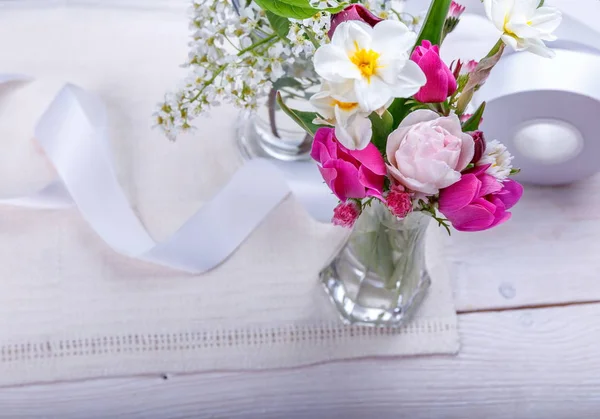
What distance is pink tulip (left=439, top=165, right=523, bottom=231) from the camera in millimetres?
351

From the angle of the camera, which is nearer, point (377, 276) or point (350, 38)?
point (350, 38)

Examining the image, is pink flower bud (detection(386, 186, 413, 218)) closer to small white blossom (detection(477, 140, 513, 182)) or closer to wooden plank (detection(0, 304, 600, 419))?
small white blossom (detection(477, 140, 513, 182))

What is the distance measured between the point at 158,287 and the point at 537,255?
41 cm

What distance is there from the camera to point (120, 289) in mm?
607

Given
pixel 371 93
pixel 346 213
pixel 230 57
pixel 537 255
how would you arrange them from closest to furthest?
pixel 371 93 < pixel 346 213 < pixel 230 57 < pixel 537 255

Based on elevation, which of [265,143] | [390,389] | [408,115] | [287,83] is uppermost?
[408,115]

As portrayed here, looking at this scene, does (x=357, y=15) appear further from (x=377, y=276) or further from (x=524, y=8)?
(x=377, y=276)

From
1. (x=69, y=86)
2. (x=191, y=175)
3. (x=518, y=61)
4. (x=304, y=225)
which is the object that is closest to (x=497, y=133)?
(x=518, y=61)

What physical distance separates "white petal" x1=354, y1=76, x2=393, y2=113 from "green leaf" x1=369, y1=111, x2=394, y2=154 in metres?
0.07

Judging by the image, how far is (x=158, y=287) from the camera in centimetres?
61

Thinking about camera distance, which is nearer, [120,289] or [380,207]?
[380,207]

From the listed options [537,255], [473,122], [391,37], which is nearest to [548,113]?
[537,255]

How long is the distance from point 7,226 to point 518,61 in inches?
22.4

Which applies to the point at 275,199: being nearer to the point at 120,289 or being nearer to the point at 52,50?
the point at 120,289
